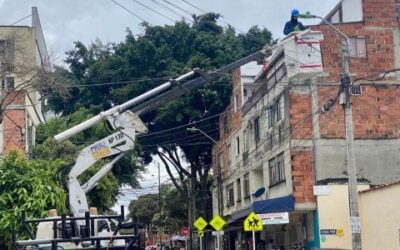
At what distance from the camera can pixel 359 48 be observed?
35375 mm

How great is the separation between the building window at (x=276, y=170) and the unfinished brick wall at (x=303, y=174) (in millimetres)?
1777

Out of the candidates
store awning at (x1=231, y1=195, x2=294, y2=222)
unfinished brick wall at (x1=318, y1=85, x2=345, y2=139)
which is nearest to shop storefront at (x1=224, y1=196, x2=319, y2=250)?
store awning at (x1=231, y1=195, x2=294, y2=222)

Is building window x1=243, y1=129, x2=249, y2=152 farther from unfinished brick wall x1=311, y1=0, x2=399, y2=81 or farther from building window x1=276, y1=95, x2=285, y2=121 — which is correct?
unfinished brick wall x1=311, y1=0, x2=399, y2=81

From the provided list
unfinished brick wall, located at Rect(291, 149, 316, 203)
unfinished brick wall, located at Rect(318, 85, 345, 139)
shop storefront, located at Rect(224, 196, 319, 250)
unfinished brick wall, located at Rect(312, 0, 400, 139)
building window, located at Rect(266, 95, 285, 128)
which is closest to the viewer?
shop storefront, located at Rect(224, 196, 319, 250)

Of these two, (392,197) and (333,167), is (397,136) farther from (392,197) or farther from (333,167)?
(392,197)

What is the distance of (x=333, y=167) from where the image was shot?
3431 cm

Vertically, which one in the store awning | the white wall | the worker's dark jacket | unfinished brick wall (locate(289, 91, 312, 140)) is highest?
the white wall

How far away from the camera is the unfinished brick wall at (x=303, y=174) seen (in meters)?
34.0

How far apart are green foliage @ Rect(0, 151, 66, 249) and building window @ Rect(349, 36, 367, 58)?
19640 mm

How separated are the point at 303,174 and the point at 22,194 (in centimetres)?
1828

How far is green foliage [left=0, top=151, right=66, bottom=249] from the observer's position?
17.7m

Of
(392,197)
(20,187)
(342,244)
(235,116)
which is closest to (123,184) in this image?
(235,116)

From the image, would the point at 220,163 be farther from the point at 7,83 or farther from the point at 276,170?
the point at 7,83

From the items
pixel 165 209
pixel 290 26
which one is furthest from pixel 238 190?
pixel 165 209
